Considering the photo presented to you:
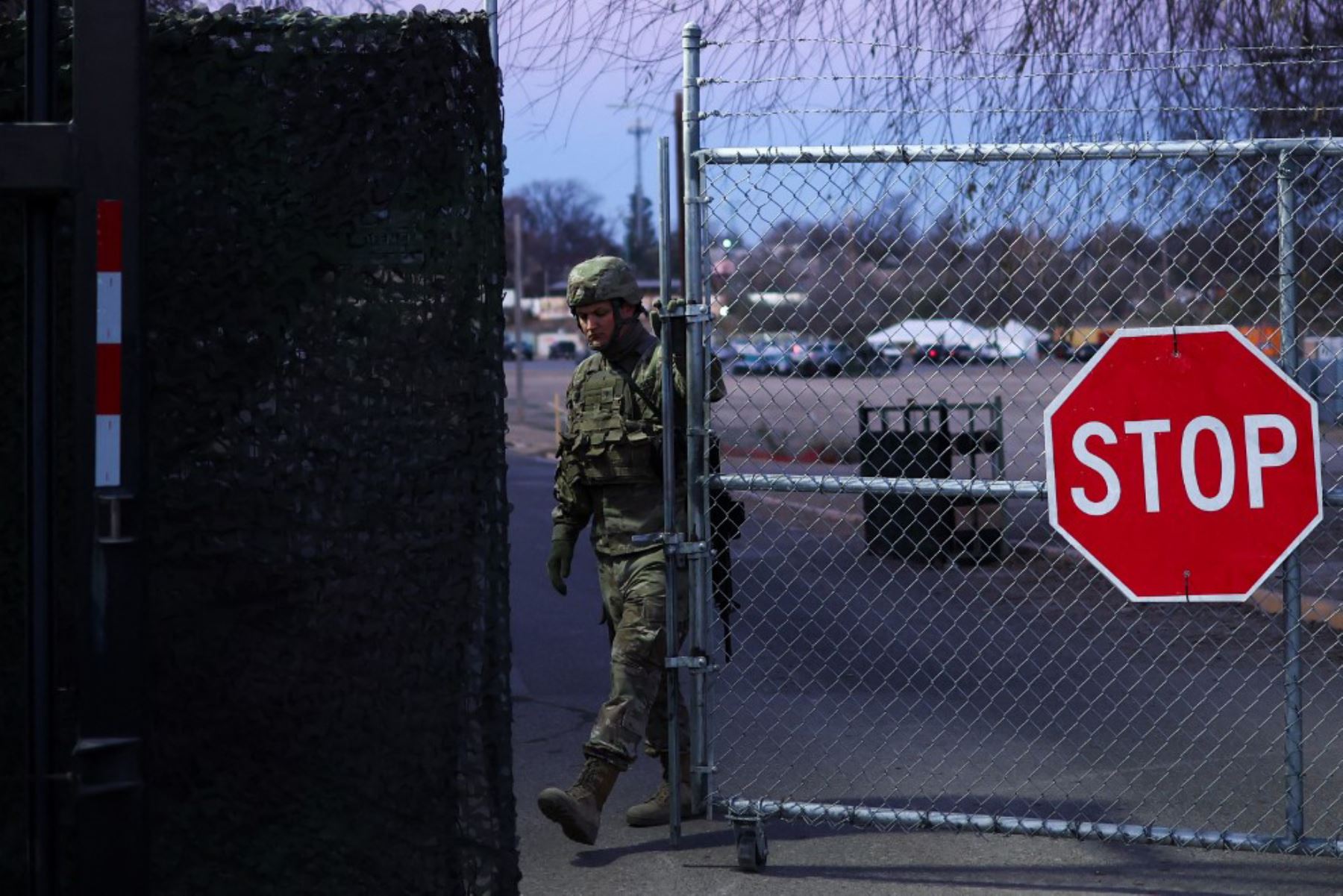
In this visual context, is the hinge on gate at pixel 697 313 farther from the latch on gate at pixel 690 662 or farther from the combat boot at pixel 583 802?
the combat boot at pixel 583 802

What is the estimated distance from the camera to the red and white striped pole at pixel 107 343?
324 cm

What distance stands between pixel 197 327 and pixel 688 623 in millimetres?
2145

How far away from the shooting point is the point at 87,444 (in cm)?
323

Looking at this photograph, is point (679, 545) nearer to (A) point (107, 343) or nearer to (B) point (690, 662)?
(B) point (690, 662)

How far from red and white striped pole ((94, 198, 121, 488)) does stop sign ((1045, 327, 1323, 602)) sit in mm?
2686

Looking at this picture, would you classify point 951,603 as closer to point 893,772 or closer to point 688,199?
point 893,772

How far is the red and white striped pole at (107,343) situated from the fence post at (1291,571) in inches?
127

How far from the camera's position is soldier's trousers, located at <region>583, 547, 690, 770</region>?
18.0 ft

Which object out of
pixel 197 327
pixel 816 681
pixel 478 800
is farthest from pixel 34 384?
pixel 816 681

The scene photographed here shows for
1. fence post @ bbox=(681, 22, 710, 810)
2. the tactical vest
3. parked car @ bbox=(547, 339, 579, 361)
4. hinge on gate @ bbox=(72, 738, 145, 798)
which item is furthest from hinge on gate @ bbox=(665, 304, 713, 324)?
parked car @ bbox=(547, 339, 579, 361)

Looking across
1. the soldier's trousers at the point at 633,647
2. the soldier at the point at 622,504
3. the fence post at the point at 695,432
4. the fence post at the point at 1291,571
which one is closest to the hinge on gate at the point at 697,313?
the fence post at the point at 695,432

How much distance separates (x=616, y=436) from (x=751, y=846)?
1487mm

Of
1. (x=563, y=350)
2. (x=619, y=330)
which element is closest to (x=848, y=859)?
(x=619, y=330)

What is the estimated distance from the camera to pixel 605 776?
Result: 5.45 m
